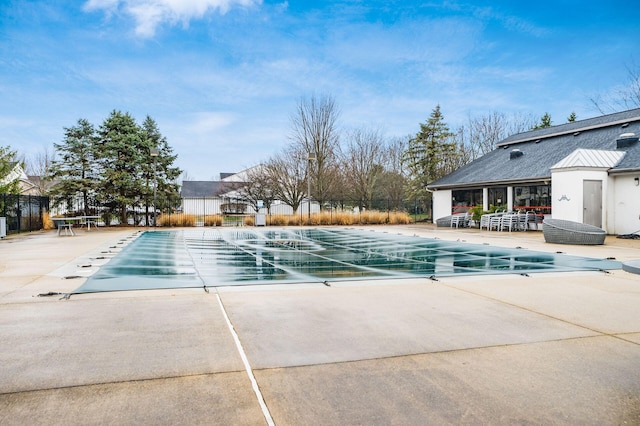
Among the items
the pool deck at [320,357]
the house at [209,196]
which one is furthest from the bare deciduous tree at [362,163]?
the pool deck at [320,357]

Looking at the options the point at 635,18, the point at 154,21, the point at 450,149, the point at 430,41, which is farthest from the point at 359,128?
the point at 635,18

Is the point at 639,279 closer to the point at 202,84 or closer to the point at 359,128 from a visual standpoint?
the point at 202,84

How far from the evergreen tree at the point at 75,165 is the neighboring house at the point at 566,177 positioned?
723 inches

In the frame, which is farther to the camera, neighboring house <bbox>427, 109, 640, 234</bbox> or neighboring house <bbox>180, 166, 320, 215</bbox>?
neighboring house <bbox>180, 166, 320, 215</bbox>

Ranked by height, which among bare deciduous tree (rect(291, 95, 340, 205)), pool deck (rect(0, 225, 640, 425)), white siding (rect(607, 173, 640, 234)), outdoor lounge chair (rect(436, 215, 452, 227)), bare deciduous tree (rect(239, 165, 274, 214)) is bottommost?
pool deck (rect(0, 225, 640, 425))

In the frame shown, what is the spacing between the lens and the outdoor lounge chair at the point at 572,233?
11.6 m

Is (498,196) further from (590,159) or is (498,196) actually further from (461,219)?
(590,159)

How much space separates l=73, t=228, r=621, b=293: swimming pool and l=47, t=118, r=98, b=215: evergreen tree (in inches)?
496

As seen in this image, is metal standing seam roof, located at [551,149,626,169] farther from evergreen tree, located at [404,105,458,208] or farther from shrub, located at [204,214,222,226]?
shrub, located at [204,214,222,226]

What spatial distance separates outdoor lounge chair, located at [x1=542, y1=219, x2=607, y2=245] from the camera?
11.6 m

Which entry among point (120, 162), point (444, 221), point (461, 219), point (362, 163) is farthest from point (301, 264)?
point (362, 163)

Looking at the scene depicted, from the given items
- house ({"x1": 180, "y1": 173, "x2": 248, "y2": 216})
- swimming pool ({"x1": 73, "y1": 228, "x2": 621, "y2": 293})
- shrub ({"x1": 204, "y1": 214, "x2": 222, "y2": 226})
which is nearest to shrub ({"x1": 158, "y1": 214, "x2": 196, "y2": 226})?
shrub ({"x1": 204, "y1": 214, "x2": 222, "y2": 226})

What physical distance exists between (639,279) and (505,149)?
1931cm

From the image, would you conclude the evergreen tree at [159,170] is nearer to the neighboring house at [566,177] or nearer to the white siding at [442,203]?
the neighboring house at [566,177]
